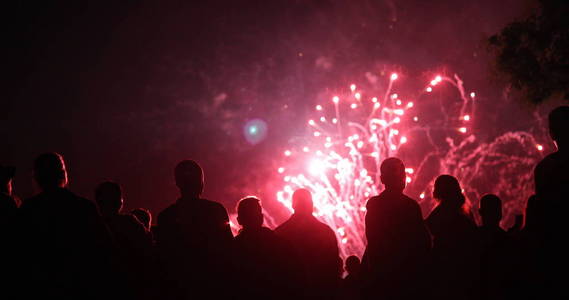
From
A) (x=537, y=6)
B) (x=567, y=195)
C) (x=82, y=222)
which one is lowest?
(x=82, y=222)

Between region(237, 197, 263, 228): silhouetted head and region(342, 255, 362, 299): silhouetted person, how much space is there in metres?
2.68

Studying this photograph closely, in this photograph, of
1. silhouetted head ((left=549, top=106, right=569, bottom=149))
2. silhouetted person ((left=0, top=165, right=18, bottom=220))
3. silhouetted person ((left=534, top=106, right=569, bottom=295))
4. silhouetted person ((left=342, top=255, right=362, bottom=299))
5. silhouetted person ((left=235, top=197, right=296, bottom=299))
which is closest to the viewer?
silhouetted person ((left=534, top=106, right=569, bottom=295))

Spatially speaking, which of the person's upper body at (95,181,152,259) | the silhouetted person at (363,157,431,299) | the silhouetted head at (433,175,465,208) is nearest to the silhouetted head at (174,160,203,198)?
the person's upper body at (95,181,152,259)

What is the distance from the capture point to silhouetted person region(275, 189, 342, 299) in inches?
239

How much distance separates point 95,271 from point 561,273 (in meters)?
3.89

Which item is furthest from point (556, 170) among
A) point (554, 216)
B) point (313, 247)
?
point (313, 247)

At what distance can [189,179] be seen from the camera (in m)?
5.32

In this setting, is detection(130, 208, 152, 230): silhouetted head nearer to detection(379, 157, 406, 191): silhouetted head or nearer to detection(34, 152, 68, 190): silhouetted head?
detection(34, 152, 68, 190): silhouetted head

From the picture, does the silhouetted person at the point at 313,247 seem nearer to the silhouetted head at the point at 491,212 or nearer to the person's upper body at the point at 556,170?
the silhouetted head at the point at 491,212

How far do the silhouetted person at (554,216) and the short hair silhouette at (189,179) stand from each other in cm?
327

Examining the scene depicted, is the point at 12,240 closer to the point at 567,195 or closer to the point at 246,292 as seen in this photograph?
the point at 246,292

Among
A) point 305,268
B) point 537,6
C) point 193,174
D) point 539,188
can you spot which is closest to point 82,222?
point 193,174

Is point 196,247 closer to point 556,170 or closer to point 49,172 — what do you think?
point 49,172

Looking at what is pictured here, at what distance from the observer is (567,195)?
428 centimetres
